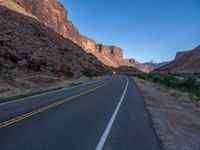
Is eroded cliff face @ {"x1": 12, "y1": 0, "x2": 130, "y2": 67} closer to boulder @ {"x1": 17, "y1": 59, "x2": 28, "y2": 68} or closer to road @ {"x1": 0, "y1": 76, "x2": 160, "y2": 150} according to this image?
boulder @ {"x1": 17, "y1": 59, "x2": 28, "y2": 68}

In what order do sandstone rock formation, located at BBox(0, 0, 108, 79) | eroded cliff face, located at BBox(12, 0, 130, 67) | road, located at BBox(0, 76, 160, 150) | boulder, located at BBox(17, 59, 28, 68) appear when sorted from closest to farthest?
road, located at BBox(0, 76, 160, 150) < sandstone rock formation, located at BBox(0, 0, 108, 79) < boulder, located at BBox(17, 59, 28, 68) < eroded cliff face, located at BBox(12, 0, 130, 67)

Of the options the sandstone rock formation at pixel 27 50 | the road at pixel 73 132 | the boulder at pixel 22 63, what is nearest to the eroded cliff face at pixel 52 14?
the sandstone rock formation at pixel 27 50

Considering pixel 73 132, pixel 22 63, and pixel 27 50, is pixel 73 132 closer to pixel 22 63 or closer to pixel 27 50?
pixel 22 63

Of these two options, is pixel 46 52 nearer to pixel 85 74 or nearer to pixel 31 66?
pixel 85 74

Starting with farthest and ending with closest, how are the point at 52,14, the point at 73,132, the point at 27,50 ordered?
the point at 52,14 < the point at 27,50 < the point at 73,132

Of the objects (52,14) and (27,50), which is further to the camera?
(52,14)

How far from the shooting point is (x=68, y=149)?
21.1ft

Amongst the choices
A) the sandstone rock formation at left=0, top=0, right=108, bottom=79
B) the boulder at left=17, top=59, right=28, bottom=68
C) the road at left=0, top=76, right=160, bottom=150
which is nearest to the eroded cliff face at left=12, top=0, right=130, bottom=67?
the sandstone rock formation at left=0, top=0, right=108, bottom=79

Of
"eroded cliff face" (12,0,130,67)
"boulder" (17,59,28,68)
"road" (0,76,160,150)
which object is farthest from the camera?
"eroded cliff face" (12,0,130,67)

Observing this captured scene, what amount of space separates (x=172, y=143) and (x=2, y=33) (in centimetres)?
5408

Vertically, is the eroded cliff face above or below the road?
above

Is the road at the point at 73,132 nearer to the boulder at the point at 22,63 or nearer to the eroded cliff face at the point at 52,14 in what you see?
the boulder at the point at 22,63

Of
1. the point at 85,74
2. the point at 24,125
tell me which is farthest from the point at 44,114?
the point at 85,74

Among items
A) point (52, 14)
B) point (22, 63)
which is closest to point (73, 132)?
point (22, 63)
